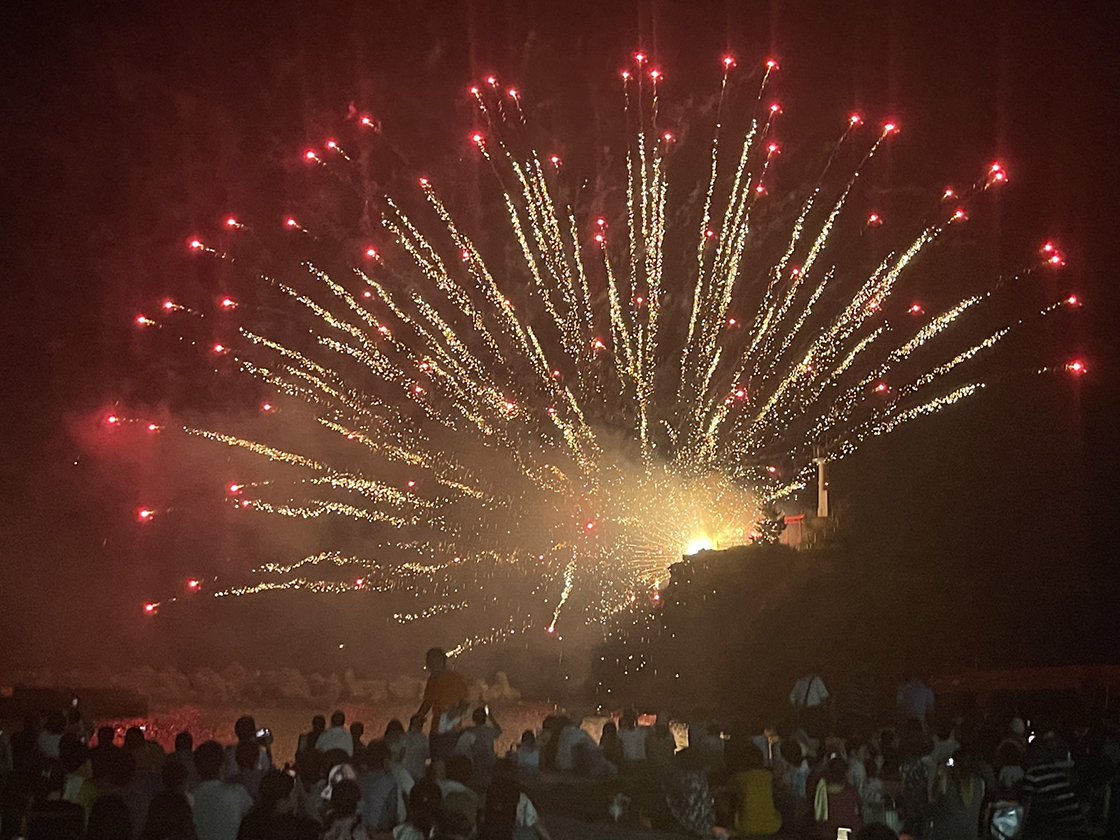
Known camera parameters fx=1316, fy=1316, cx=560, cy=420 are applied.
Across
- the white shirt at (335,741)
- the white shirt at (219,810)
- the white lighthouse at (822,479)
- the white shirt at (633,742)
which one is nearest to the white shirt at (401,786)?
the white shirt at (335,741)

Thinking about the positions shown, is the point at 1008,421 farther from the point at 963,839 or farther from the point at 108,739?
the point at 108,739

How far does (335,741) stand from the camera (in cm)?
1123

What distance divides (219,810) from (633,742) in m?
6.07

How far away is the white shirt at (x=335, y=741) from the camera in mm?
11219

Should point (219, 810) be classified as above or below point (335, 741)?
below

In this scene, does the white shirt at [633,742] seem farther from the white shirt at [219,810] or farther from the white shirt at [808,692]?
the white shirt at [219,810]

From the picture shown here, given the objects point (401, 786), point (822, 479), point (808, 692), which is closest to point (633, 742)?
point (808, 692)

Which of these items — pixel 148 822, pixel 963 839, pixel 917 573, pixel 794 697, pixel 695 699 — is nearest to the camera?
pixel 148 822

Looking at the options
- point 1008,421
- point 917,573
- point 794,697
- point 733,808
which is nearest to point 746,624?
point 917,573

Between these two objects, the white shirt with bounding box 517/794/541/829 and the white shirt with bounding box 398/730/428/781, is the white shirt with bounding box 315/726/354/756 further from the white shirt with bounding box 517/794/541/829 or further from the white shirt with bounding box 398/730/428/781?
the white shirt with bounding box 517/794/541/829

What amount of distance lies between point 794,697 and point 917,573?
10.2 m

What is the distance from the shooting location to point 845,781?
10.0 metres

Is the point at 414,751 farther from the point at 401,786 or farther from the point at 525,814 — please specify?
the point at 525,814

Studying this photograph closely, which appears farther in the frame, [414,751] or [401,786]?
[414,751]
